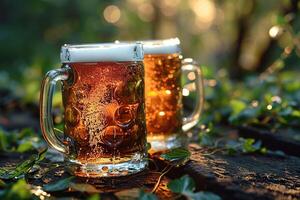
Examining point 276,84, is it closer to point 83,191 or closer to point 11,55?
point 83,191

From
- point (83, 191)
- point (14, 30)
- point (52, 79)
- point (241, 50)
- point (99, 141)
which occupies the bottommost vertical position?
point (83, 191)

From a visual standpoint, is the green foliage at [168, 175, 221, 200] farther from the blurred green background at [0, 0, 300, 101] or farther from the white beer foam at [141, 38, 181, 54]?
the blurred green background at [0, 0, 300, 101]

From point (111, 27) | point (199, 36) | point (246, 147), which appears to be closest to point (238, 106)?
point (246, 147)

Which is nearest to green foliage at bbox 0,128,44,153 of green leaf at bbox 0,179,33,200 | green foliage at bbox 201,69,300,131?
green foliage at bbox 201,69,300,131

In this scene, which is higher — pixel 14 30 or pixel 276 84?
pixel 14 30

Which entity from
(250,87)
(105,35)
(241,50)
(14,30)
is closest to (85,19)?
(105,35)
